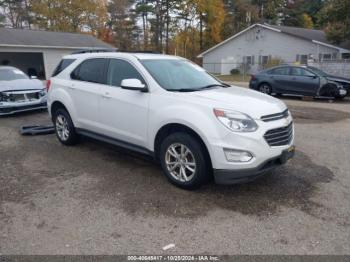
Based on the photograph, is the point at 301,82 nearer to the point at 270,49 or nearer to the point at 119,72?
the point at 119,72

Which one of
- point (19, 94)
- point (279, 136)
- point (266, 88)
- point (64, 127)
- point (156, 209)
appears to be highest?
point (19, 94)

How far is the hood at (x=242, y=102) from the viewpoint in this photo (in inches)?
161

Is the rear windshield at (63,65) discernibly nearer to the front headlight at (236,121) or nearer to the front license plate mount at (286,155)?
the front headlight at (236,121)

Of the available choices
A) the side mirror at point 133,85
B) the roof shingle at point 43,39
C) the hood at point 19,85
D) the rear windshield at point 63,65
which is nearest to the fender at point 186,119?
the side mirror at point 133,85

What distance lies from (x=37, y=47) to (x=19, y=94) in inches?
708

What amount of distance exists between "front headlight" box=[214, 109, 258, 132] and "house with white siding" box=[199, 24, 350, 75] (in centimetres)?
2727

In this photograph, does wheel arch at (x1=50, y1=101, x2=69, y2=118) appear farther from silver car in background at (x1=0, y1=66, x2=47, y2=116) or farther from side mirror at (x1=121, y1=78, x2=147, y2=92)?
silver car in background at (x1=0, y1=66, x2=47, y2=116)

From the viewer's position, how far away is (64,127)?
21.4 ft

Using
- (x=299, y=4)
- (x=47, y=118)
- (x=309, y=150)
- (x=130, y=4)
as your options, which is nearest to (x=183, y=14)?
(x=130, y=4)

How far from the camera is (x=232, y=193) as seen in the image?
4.40m

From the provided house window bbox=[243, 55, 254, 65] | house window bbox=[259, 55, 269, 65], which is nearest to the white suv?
house window bbox=[259, 55, 269, 65]

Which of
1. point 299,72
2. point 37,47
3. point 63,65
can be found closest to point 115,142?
point 63,65

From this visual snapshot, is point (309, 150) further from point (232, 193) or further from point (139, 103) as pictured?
point (139, 103)

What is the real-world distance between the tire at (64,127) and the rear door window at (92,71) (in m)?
0.78
